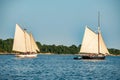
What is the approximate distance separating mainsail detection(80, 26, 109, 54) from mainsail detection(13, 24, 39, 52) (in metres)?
24.1

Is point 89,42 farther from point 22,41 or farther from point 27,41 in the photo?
point 27,41

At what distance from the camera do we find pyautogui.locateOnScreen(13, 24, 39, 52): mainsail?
468 ft

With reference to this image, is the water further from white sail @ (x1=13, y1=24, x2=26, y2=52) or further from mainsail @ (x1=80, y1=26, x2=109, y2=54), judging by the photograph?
white sail @ (x1=13, y1=24, x2=26, y2=52)

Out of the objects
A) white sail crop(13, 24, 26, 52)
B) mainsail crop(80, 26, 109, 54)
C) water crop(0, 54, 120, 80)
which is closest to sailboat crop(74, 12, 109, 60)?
mainsail crop(80, 26, 109, 54)

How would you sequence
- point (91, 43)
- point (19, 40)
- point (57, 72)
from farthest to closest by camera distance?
point (19, 40), point (91, 43), point (57, 72)

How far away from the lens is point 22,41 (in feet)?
481

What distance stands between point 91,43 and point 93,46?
1015 mm

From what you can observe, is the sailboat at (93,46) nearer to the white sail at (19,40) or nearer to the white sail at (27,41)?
the white sail at (19,40)

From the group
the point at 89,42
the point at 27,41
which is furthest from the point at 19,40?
the point at 89,42

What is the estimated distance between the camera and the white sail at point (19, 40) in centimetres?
14200

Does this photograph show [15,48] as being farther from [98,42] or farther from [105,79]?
[105,79]

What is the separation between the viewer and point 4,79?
2437 inches

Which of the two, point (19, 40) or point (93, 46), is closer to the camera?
point (93, 46)

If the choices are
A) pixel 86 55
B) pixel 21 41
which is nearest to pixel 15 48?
pixel 21 41
